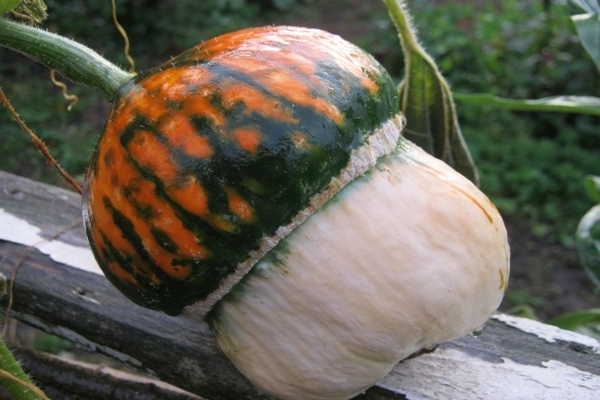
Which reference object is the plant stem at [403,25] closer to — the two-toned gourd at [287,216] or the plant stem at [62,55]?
the two-toned gourd at [287,216]

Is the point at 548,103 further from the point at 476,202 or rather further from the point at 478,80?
the point at 478,80

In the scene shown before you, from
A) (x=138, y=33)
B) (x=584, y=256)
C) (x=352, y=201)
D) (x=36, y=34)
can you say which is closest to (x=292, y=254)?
(x=352, y=201)

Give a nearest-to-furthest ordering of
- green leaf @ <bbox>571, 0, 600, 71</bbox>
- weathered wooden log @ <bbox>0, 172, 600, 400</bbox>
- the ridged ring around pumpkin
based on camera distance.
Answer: the ridged ring around pumpkin < weathered wooden log @ <bbox>0, 172, 600, 400</bbox> < green leaf @ <bbox>571, 0, 600, 71</bbox>

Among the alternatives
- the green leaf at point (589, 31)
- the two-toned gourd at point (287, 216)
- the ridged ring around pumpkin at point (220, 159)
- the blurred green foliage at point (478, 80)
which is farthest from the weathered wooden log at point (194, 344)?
the blurred green foliage at point (478, 80)

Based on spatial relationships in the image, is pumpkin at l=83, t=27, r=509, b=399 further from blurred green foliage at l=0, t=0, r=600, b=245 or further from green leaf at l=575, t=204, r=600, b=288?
blurred green foliage at l=0, t=0, r=600, b=245

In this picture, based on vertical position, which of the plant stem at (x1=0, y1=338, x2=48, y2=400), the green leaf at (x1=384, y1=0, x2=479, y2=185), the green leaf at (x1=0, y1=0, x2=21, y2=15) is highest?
the green leaf at (x1=0, y1=0, x2=21, y2=15)

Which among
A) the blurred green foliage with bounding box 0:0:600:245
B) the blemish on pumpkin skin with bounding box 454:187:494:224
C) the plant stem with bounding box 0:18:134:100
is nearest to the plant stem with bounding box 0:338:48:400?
the plant stem with bounding box 0:18:134:100

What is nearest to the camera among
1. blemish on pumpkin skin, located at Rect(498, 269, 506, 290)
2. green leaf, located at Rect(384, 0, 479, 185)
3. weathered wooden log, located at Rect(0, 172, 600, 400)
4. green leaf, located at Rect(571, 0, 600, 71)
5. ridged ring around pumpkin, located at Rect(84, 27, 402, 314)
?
ridged ring around pumpkin, located at Rect(84, 27, 402, 314)
